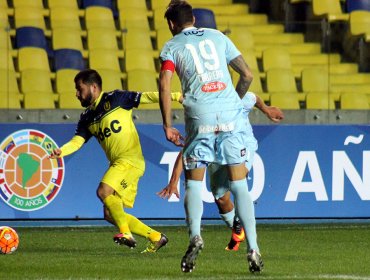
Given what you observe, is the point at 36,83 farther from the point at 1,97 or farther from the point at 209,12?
the point at 209,12

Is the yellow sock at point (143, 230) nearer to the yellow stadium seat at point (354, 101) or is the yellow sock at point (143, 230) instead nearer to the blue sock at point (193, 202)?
the blue sock at point (193, 202)

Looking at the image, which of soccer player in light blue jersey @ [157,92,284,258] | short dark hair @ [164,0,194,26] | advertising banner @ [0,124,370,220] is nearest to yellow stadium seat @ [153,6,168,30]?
advertising banner @ [0,124,370,220]

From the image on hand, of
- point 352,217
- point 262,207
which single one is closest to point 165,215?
point 262,207

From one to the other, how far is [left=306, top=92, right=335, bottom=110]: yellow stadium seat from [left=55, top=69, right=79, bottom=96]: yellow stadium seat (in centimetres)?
326

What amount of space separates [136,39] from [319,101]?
2853 mm

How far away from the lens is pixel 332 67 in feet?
62.1

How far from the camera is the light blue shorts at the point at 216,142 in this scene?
27.4 feet

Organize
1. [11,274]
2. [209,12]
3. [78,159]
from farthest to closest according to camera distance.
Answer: [209,12]
[78,159]
[11,274]

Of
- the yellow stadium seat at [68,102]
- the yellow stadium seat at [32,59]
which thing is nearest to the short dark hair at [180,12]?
the yellow stadium seat at [68,102]

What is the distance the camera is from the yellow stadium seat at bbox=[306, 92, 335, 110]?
673 inches

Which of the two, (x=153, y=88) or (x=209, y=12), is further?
(x=209, y=12)

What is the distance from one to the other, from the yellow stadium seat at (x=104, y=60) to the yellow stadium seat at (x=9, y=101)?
165cm

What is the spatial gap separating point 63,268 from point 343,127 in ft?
22.6

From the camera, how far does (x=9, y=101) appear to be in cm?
1612
